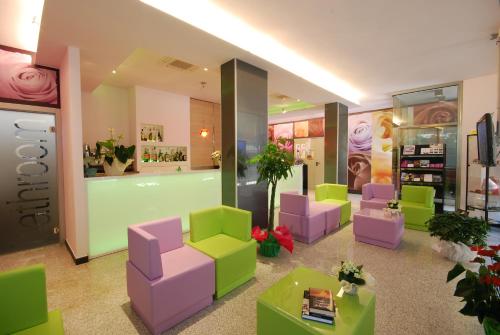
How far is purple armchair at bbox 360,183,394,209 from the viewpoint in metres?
5.00

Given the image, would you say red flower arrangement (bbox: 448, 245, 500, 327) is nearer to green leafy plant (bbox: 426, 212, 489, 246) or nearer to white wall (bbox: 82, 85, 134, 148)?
green leafy plant (bbox: 426, 212, 489, 246)

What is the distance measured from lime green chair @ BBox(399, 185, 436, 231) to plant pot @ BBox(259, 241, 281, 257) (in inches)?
119

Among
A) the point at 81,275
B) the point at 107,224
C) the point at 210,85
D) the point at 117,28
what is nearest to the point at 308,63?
the point at 210,85

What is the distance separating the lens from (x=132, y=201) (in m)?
3.52

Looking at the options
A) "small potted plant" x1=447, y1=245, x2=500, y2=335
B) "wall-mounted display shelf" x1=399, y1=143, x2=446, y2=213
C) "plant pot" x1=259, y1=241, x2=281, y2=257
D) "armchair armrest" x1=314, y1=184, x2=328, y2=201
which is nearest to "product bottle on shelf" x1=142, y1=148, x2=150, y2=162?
"plant pot" x1=259, y1=241, x2=281, y2=257

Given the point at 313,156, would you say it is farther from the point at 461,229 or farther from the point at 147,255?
the point at 147,255

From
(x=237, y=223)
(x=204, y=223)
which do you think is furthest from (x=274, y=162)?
(x=204, y=223)

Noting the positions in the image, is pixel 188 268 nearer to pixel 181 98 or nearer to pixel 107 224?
pixel 107 224

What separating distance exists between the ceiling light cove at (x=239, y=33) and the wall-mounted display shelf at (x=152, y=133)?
368cm

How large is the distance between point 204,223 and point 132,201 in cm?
152

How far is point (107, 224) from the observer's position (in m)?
3.30

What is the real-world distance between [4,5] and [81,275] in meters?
3.27

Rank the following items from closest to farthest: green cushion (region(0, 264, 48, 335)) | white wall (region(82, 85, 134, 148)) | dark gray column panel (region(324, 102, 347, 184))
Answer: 1. green cushion (region(0, 264, 48, 335))
2. white wall (region(82, 85, 134, 148))
3. dark gray column panel (region(324, 102, 347, 184))

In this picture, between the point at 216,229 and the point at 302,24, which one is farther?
the point at 302,24
